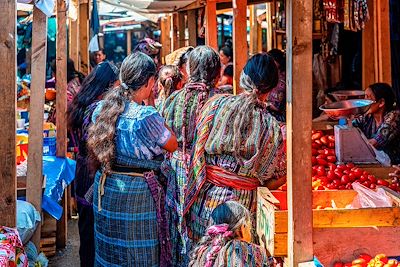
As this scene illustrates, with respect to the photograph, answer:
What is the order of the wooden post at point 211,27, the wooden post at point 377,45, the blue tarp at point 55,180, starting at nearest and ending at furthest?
1. the blue tarp at point 55,180
2. the wooden post at point 377,45
3. the wooden post at point 211,27

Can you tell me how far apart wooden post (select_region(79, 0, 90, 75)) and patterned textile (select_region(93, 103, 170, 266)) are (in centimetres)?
840

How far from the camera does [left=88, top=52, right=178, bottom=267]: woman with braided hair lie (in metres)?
4.77

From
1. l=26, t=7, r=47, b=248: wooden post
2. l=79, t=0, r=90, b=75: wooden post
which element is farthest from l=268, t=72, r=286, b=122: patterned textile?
l=79, t=0, r=90, b=75: wooden post

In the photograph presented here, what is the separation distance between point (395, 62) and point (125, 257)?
5.82m

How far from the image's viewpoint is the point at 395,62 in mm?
9547

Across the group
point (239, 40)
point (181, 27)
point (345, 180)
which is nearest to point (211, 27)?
point (239, 40)

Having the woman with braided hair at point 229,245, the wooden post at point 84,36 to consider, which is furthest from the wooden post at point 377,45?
the wooden post at point 84,36

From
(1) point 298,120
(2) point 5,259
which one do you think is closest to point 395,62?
(1) point 298,120

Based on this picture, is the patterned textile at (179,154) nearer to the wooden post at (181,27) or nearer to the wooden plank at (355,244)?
the wooden plank at (355,244)

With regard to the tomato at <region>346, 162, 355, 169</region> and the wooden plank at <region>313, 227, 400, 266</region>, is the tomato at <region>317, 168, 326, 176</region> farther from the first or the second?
the wooden plank at <region>313, 227, 400, 266</region>

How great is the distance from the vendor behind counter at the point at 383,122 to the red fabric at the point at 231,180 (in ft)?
6.93

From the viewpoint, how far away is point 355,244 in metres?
4.19

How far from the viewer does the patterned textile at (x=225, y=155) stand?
4.67m

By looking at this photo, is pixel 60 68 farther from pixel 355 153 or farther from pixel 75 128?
pixel 355 153
